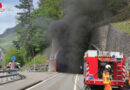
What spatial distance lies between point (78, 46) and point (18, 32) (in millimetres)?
31845

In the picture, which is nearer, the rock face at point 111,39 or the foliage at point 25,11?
the rock face at point 111,39

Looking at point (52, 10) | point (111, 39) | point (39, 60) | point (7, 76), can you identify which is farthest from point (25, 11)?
point (7, 76)

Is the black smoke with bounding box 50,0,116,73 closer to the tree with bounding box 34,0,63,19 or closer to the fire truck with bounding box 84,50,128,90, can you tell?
the tree with bounding box 34,0,63,19

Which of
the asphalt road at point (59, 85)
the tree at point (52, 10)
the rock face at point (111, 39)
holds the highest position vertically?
the tree at point (52, 10)

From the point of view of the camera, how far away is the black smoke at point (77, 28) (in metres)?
51.2

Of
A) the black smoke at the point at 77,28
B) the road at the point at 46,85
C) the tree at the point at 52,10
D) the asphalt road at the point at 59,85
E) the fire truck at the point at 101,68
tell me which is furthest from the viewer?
the tree at the point at 52,10

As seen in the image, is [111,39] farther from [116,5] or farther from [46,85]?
[46,85]

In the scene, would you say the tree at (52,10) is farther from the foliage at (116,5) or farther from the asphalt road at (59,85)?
the asphalt road at (59,85)

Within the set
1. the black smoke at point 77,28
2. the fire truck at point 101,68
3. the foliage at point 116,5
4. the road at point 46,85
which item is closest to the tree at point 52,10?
the foliage at point 116,5

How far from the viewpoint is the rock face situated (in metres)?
36.2

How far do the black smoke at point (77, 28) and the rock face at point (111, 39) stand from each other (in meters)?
2.08

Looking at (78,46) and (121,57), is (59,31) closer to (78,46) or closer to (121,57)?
(78,46)

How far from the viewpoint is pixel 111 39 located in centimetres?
4584

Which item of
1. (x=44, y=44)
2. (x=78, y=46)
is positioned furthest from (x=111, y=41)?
(x=44, y=44)
